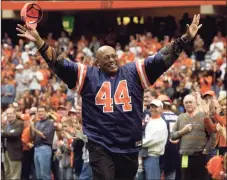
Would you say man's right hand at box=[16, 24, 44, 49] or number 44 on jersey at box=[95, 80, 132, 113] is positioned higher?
man's right hand at box=[16, 24, 44, 49]

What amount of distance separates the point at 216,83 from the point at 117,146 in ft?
44.2

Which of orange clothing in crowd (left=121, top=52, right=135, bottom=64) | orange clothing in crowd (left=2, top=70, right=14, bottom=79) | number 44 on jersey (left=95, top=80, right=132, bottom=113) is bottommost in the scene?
number 44 on jersey (left=95, top=80, right=132, bottom=113)

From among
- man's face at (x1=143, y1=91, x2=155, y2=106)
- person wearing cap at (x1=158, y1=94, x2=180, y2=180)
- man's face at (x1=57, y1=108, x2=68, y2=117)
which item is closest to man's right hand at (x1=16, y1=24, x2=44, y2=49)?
person wearing cap at (x1=158, y1=94, x2=180, y2=180)

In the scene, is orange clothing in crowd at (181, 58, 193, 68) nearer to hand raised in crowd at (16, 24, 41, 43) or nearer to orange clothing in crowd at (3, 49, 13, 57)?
orange clothing in crowd at (3, 49, 13, 57)

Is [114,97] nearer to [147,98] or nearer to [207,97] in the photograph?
[207,97]

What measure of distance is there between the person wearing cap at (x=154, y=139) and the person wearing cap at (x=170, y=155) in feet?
0.85

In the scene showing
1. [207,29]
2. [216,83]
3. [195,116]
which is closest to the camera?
[195,116]

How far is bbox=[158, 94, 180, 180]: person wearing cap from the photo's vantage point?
15250 millimetres

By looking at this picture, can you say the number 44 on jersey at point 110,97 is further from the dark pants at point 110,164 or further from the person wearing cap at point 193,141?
the person wearing cap at point 193,141

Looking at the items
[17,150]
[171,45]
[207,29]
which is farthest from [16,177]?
[207,29]

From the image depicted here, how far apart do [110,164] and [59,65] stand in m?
1.07

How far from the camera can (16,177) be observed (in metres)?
18.3

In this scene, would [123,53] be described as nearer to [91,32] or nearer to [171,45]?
[91,32]

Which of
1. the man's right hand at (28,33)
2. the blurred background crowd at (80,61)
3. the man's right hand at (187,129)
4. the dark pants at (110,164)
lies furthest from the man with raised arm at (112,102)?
the blurred background crowd at (80,61)
